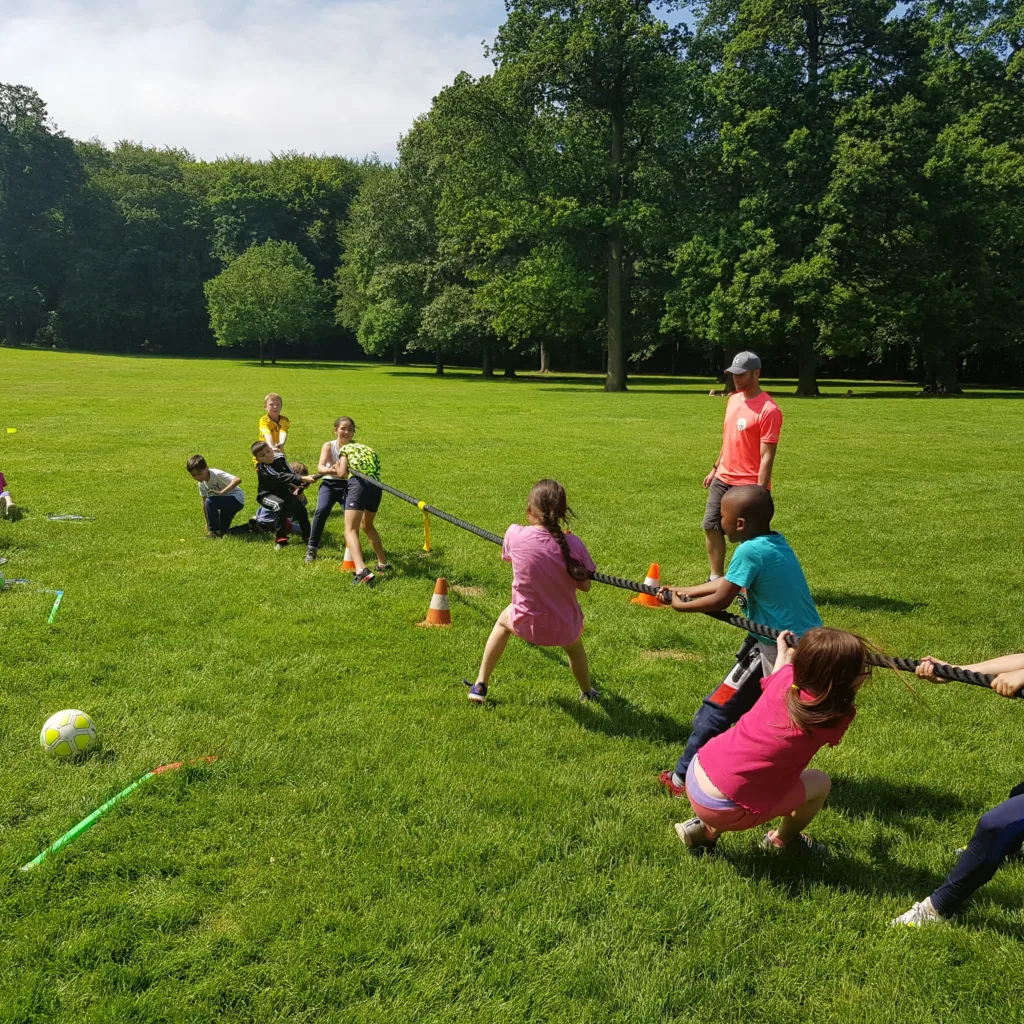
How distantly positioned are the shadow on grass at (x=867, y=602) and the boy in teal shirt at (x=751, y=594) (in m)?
3.90

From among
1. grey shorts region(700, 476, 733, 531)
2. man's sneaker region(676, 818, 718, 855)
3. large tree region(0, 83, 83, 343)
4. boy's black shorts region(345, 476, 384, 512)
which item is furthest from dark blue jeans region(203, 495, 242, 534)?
large tree region(0, 83, 83, 343)

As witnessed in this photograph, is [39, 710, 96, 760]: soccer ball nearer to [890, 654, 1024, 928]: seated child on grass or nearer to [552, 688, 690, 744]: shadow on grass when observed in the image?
[552, 688, 690, 744]: shadow on grass

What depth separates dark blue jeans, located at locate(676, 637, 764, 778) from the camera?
4.24 meters

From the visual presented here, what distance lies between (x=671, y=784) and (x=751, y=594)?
115 centimetres

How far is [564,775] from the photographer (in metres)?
4.52

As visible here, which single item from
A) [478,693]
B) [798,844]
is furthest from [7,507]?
[798,844]

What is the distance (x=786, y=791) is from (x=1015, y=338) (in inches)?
1636

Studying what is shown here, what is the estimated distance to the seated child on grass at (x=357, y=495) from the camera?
8.18m

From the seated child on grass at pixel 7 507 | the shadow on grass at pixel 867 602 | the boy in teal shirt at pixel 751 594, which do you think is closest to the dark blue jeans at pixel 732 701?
the boy in teal shirt at pixel 751 594

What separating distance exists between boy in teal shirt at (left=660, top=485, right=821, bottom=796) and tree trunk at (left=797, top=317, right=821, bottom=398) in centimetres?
3454

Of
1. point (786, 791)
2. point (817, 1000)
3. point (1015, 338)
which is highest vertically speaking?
point (1015, 338)

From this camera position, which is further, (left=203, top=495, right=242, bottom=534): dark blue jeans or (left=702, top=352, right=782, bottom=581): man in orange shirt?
(left=203, top=495, right=242, bottom=534): dark blue jeans

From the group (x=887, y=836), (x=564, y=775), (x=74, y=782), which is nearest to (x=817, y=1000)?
(x=887, y=836)

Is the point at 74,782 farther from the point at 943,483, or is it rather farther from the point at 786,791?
the point at 943,483
